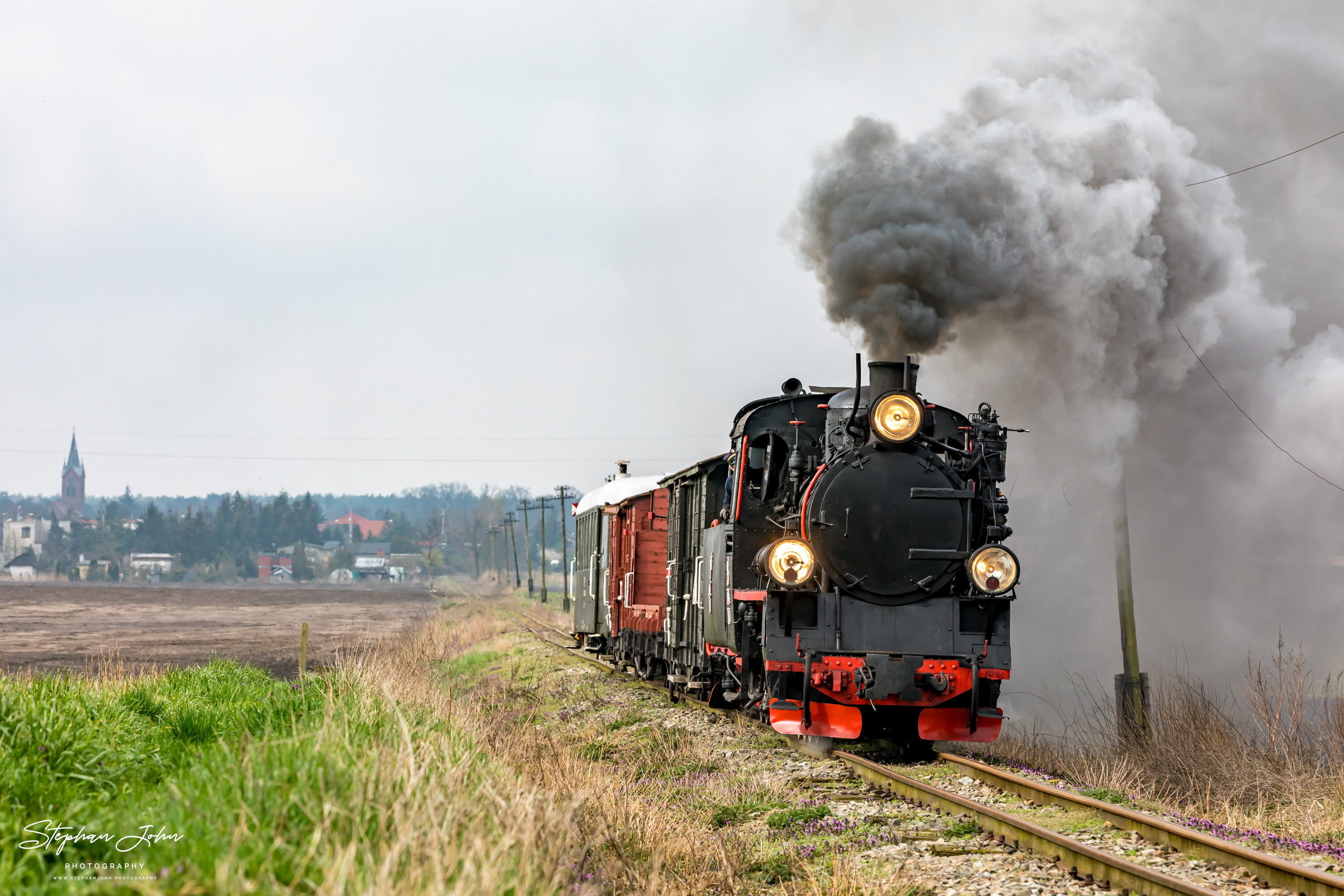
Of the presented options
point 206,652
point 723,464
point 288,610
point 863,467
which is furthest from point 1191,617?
point 288,610

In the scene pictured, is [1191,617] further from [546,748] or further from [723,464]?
[546,748]

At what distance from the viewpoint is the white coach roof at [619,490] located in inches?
739

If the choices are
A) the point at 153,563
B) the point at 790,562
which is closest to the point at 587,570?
the point at 790,562

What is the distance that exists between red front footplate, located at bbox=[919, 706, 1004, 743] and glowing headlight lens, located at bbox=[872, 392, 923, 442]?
2.39 meters

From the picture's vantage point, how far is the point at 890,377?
933 cm

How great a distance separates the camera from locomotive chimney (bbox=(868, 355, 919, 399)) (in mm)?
9273

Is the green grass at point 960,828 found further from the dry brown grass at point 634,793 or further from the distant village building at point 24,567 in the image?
the distant village building at point 24,567

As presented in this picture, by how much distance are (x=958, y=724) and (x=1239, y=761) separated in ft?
7.60

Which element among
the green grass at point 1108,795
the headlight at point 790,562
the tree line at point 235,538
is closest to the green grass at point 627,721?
the headlight at point 790,562

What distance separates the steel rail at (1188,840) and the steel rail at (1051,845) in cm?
39

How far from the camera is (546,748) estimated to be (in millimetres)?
8711

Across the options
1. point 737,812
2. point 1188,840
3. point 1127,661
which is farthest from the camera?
point 1127,661

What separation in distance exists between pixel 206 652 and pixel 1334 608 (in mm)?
29345

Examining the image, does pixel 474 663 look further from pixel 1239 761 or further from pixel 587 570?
pixel 1239 761
